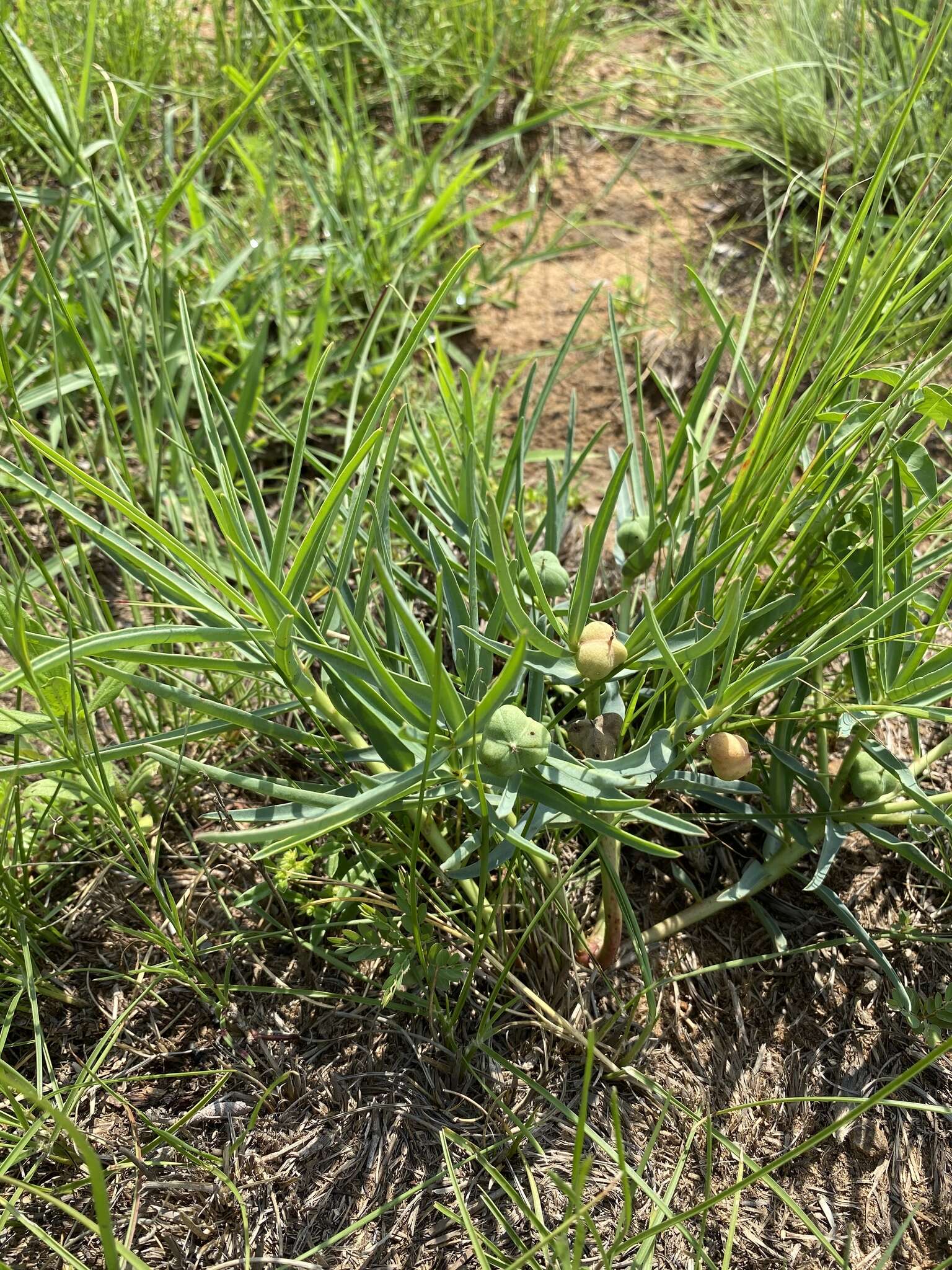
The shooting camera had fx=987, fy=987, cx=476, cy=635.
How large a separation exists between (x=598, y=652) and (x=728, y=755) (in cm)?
18

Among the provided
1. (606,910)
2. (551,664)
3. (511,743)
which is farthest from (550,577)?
(606,910)

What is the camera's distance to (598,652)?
101 centimetres

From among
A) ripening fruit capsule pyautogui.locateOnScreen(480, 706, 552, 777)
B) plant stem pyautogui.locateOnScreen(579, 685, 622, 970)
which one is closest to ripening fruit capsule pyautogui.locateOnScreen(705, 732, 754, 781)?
plant stem pyautogui.locateOnScreen(579, 685, 622, 970)

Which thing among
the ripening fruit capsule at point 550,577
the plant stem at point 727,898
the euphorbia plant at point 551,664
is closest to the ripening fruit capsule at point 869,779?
the euphorbia plant at point 551,664

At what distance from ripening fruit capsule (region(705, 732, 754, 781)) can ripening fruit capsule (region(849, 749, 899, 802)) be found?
6.2 inches

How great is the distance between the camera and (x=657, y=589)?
47.2 inches

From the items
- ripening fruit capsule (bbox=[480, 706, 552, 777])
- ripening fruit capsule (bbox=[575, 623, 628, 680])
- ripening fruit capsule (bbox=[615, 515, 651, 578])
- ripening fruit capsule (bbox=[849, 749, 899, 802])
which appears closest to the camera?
ripening fruit capsule (bbox=[480, 706, 552, 777])

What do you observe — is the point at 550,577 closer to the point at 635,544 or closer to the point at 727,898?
the point at 635,544

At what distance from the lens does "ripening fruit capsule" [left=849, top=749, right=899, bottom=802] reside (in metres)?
1.12

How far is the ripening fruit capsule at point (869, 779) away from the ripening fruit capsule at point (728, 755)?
0.52 feet

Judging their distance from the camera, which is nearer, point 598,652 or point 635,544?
point 598,652

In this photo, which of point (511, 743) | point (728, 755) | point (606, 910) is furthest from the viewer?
point (606, 910)

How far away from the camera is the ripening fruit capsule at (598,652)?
1.01m

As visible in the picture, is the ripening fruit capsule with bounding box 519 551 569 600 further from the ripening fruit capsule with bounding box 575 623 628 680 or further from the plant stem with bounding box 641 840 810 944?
the plant stem with bounding box 641 840 810 944
